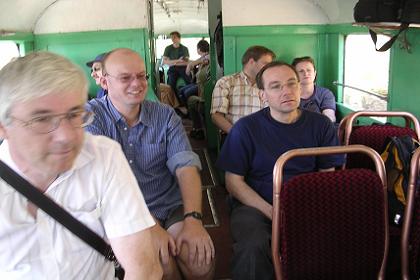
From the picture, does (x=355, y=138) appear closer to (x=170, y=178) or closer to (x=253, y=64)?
(x=170, y=178)

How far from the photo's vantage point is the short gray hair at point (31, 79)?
124cm

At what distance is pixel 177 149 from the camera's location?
252cm

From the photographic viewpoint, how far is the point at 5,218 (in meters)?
1.35

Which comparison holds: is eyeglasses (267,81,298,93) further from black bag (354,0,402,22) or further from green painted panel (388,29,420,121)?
green painted panel (388,29,420,121)

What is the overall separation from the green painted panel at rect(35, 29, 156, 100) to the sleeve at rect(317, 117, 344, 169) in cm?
299

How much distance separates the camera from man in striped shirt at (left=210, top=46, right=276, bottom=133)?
14.8 ft

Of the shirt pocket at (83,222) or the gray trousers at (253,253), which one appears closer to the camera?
the shirt pocket at (83,222)

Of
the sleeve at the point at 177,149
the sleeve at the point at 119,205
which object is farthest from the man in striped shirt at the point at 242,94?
the sleeve at the point at 119,205

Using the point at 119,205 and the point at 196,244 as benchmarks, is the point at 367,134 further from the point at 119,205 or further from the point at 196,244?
the point at 119,205

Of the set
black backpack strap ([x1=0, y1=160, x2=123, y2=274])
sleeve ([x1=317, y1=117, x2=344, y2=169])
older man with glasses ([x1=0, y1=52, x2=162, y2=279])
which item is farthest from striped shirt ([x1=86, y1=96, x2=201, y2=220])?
black backpack strap ([x1=0, y1=160, x2=123, y2=274])

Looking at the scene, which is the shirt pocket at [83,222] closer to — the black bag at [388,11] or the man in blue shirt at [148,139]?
the man in blue shirt at [148,139]

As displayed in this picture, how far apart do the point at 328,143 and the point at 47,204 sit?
1.87 m

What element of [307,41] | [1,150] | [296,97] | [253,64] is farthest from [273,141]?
[307,41]

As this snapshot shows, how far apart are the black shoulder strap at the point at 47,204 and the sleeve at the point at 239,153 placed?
1.36 metres
